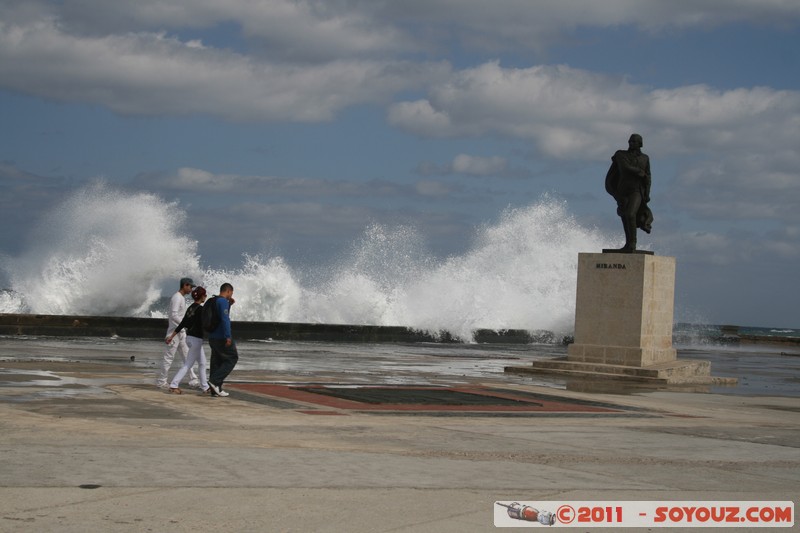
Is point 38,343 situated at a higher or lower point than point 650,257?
lower

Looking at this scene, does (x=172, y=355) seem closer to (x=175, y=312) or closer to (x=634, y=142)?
(x=175, y=312)

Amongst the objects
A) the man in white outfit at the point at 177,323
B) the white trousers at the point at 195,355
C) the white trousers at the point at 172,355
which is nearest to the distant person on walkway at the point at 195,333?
the white trousers at the point at 195,355

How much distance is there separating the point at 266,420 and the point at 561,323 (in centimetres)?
3836

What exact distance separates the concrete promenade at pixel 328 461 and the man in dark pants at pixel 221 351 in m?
0.29

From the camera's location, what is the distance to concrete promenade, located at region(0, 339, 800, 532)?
20.0 ft

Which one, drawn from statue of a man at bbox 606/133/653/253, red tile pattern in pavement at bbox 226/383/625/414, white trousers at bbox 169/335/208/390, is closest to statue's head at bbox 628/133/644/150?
statue of a man at bbox 606/133/653/253

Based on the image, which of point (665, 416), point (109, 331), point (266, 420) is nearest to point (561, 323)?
point (109, 331)

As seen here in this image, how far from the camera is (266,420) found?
429 inches

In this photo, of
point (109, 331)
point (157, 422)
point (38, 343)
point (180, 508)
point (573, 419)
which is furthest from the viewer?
point (109, 331)

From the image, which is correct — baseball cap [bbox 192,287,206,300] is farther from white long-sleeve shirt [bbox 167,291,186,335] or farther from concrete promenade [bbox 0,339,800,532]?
concrete promenade [bbox 0,339,800,532]

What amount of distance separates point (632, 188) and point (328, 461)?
1537 cm

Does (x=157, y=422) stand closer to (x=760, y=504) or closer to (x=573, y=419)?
(x=573, y=419)

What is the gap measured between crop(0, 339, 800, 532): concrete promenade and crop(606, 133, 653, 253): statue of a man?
8.46 meters

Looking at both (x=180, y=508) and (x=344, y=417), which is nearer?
(x=180, y=508)
